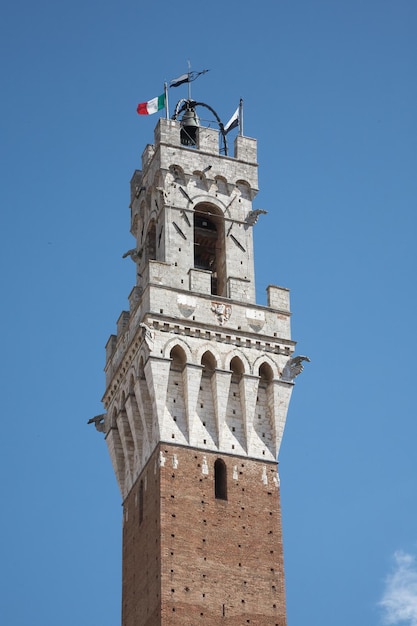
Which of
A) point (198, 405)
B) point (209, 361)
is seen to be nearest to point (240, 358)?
point (209, 361)

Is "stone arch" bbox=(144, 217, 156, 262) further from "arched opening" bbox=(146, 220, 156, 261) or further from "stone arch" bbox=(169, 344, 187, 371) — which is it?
"stone arch" bbox=(169, 344, 187, 371)

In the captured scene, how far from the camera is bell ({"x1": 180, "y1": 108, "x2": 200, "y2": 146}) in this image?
6206 centimetres

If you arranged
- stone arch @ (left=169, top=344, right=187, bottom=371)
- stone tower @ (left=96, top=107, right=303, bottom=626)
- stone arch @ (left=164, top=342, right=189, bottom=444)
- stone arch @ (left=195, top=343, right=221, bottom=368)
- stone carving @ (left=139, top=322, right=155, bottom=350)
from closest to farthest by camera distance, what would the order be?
stone tower @ (left=96, top=107, right=303, bottom=626) → stone arch @ (left=164, top=342, right=189, bottom=444) → stone carving @ (left=139, top=322, right=155, bottom=350) → stone arch @ (left=169, top=344, right=187, bottom=371) → stone arch @ (left=195, top=343, right=221, bottom=368)

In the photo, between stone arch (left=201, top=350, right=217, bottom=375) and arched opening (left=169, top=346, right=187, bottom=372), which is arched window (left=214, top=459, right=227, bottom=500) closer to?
stone arch (left=201, top=350, right=217, bottom=375)

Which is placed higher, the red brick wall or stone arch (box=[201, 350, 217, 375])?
A: stone arch (box=[201, 350, 217, 375])

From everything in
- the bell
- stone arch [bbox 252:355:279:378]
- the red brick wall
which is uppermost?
the bell

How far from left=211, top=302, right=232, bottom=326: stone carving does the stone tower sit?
0.16ft

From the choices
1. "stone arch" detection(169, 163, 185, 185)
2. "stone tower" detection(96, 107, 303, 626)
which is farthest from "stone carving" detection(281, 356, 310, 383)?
"stone arch" detection(169, 163, 185, 185)

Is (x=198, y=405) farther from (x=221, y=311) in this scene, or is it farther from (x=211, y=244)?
(x=211, y=244)

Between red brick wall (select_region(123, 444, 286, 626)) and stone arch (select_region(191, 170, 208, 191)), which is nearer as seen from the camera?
red brick wall (select_region(123, 444, 286, 626))

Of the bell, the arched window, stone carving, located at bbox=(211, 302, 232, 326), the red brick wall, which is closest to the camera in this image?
the red brick wall

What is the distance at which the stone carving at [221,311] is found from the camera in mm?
54656

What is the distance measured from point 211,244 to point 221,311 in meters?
6.22

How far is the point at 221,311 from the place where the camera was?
54812 millimetres
